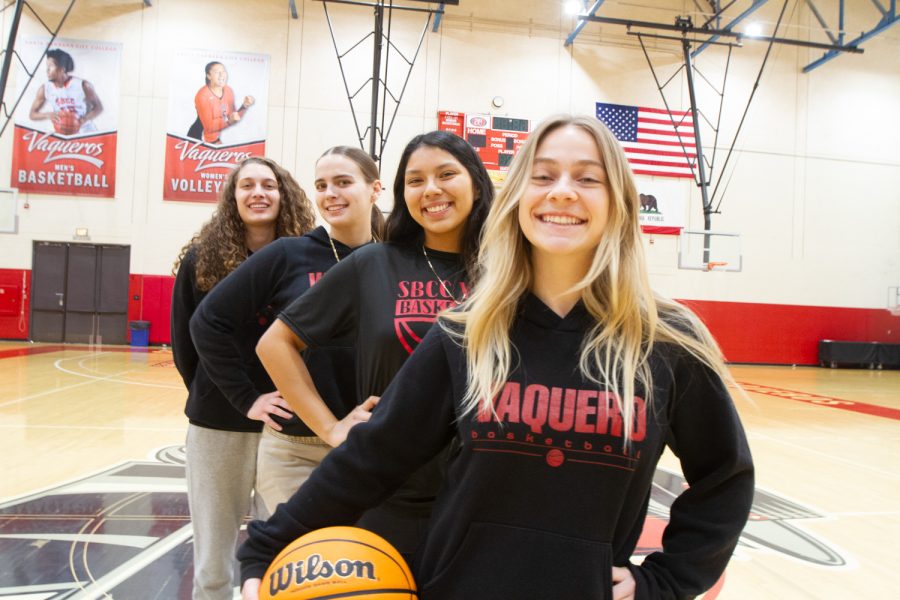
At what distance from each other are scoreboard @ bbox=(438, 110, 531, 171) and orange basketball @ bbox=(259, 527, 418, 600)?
12336 mm

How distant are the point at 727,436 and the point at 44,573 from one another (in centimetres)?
289

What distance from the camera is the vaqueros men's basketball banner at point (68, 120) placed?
40.1ft

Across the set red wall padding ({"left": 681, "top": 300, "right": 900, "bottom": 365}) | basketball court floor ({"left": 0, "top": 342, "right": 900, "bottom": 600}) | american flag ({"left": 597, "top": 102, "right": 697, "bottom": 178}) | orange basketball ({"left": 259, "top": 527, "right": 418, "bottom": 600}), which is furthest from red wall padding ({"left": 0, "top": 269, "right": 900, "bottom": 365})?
orange basketball ({"left": 259, "top": 527, "right": 418, "bottom": 600})

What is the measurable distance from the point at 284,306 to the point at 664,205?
12924mm

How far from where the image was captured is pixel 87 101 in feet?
40.5

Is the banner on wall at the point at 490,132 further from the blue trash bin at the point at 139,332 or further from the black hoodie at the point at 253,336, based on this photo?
the black hoodie at the point at 253,336

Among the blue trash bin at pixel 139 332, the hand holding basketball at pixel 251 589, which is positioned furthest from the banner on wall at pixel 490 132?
the hand holding basketball at pixel 251 589

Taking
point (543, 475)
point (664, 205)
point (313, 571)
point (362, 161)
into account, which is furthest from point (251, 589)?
point (664, 205)

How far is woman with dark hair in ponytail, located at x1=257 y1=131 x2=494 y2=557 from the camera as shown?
1.56 meters

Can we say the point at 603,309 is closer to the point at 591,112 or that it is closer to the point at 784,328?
the point at 591,112

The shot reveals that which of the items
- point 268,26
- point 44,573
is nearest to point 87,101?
point 268,26

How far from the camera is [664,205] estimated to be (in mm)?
13602

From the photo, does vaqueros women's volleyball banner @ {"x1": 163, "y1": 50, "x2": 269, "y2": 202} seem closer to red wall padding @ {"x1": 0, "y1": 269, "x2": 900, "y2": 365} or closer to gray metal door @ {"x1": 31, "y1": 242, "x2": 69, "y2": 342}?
gray metal door @ {"x1": 31, "y1": 242, "x2": 69, "y2": 342}

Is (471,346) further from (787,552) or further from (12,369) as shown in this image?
(12,369)
